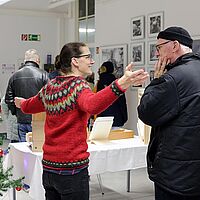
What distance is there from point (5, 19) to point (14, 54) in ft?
2.66

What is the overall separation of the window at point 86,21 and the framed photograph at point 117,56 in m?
1.58

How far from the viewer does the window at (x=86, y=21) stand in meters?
8.42

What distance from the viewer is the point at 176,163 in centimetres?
176

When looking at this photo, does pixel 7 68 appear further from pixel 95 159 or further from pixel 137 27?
pixel 95 159

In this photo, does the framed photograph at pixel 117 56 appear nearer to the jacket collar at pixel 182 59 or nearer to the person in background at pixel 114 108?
the person in background at pixel 114 108

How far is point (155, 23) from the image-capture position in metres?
5.69

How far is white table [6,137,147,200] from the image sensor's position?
2848 mm

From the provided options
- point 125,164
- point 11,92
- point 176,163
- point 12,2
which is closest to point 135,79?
point 176,163

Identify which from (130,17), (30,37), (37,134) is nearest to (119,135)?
(37,134)

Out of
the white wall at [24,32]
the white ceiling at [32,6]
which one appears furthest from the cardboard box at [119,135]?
the white wall at [24,32]

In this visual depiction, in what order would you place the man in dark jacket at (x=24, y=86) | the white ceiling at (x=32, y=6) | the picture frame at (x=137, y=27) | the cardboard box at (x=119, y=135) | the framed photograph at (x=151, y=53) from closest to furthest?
the cardboard box at (x=119, y=135)
the man in dark jacket at (x=24, y=86)
the framed photograph at (x=151, y=53)
the picture frame at (x=137, y=27)
the white ceiling at (x=32, y=6)

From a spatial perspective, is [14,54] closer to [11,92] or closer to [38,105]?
[11,92]

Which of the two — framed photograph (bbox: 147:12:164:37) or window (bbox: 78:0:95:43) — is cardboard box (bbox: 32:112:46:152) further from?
window (bbox: 78:0:95:43)

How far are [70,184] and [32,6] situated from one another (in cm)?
719
